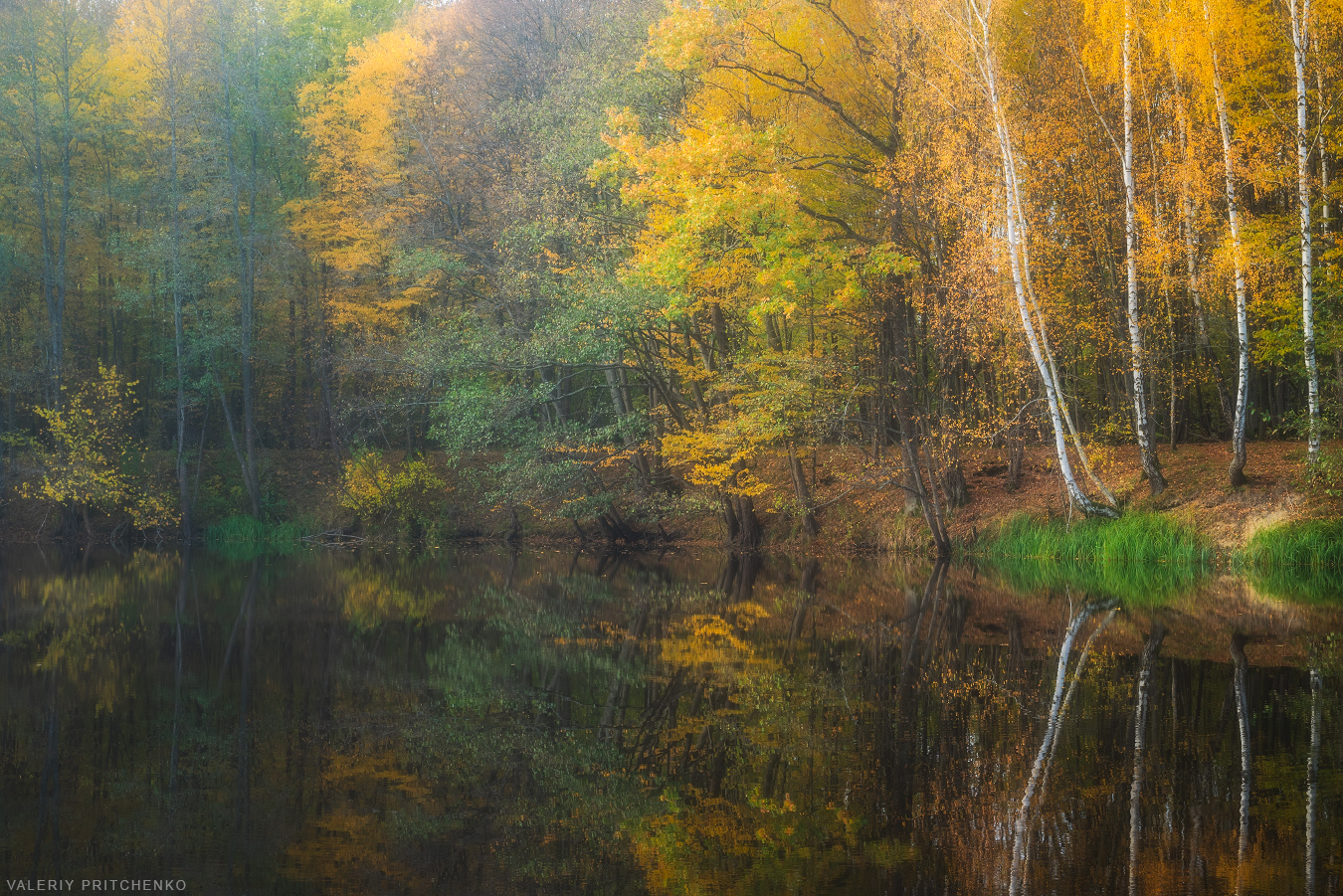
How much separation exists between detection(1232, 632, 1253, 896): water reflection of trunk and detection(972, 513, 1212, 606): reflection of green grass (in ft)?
15.6

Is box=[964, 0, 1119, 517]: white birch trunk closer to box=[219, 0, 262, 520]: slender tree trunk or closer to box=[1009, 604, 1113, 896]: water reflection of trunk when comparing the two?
box=[1009, 604, 1113, 896]: water reflection of trunk

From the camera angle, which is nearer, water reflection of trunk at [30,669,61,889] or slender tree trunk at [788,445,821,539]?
water reflection of trunk at [30,669,61,889]

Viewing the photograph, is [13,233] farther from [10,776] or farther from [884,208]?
[10,776]

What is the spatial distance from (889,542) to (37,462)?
22796 mm

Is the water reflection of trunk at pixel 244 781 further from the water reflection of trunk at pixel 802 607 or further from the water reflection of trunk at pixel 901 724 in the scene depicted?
the water reflection of trunk at pixel 802 607

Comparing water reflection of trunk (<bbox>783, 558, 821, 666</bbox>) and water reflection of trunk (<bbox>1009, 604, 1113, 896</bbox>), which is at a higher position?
water reflection of trunk (<bbox>1009, 604, 1113, 896</bbox>)

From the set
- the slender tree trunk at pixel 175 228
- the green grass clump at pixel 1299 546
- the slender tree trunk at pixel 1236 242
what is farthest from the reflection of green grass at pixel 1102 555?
the slender tree trunk at pixel 175 228

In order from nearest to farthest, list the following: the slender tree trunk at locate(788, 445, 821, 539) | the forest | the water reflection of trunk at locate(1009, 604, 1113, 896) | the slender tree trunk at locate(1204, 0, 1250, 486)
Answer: the water reflection of trunk at locate(1009, 604, 1113, 896) → the slender tree trunk at locate(1204, 0, 1250, 486) → the forest → the slender tree trunk at locate(788, 445, 821, 539)

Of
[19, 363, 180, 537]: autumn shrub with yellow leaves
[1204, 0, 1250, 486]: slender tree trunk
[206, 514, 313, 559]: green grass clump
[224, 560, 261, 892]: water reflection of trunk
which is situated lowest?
[206, 514, 313, 559]: green grass clump

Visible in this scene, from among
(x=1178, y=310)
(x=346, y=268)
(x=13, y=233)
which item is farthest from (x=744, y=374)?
(x=13, y=233)

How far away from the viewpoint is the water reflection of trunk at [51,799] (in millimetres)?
4051

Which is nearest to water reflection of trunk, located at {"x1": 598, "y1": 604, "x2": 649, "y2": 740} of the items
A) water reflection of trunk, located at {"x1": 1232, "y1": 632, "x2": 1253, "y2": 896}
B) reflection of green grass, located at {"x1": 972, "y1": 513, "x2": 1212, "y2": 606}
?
water reflection of trunk, located at {"x1": 1232, "y1": 632, "x2": 1253, "y2": 896}

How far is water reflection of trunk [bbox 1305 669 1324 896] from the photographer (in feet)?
12.1

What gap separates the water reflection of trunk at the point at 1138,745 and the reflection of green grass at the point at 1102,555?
4508mm
